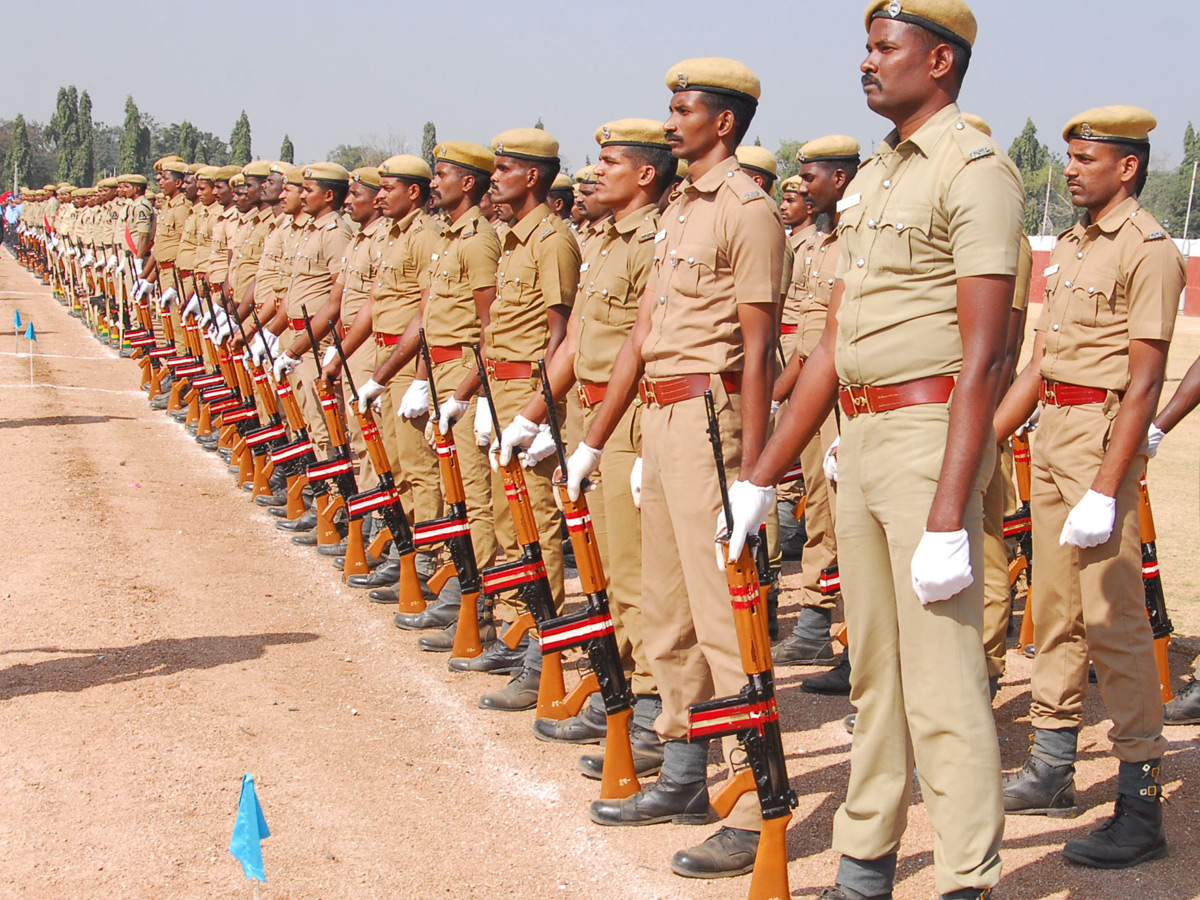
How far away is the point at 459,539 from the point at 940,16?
3893mm

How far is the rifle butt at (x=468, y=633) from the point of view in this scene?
618cm

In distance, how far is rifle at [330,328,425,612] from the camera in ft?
22.8

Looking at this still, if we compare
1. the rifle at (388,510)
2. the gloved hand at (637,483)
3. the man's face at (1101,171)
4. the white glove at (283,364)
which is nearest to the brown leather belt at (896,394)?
the gloved hand at (637,483)

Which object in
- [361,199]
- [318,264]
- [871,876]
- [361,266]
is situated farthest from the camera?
[318,264]

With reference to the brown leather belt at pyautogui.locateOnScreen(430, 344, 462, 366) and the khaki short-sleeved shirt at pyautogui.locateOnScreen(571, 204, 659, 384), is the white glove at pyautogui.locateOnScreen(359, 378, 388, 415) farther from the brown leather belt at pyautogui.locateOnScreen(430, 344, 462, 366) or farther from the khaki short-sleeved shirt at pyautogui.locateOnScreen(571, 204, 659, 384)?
the khaki short-sleeved shirt at pyautogui.locateOnScreen(571, 204, 659, 384)

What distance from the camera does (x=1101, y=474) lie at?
13.4 feet

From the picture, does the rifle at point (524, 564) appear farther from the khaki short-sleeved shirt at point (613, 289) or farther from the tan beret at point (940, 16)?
the tan beret at point (940, 16)

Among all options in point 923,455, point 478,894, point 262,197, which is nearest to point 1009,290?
point 923,455

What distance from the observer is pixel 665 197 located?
205 inches

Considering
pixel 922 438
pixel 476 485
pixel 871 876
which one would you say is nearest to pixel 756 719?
pixel 871 876

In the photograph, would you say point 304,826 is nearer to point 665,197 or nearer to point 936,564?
point 936,564

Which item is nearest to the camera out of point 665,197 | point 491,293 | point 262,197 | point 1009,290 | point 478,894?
point 1009,290

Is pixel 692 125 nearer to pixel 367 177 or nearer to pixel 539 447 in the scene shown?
pixel 539 447

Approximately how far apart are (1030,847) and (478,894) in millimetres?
1862
